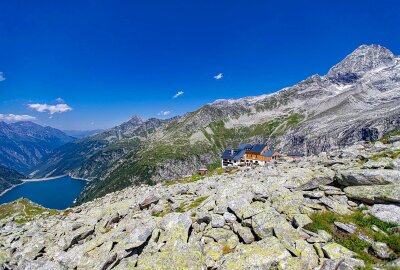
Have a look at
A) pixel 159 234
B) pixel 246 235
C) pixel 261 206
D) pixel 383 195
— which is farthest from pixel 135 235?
pixel 383 195

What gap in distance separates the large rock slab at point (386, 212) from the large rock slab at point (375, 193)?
61cm

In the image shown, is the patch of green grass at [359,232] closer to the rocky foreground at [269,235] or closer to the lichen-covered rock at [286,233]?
the rocky foreground at [269,235]

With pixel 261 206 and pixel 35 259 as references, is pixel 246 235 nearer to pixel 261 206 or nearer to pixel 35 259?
pixel 261 206

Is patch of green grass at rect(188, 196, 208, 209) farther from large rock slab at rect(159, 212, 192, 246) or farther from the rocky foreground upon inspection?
large rock slab at rect(159, 212, 192, 246)

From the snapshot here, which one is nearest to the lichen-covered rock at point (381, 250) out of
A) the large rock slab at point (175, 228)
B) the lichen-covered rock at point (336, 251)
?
the lichen-covered rock at point (336, 251)

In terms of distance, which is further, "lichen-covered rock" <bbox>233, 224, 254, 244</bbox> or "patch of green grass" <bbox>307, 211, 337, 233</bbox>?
"lichen-covered rock" <bbox>233, 224, 254, 244</bbox>

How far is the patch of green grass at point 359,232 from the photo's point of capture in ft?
48.9

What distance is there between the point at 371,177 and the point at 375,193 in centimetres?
284

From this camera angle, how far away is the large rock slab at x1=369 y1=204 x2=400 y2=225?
17.4m

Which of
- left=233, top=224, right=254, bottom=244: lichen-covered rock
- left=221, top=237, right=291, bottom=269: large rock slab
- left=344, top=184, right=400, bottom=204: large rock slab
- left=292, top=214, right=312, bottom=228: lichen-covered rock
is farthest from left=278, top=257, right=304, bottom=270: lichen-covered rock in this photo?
left=344, top=184, right=400, bottom=204: large rock slab

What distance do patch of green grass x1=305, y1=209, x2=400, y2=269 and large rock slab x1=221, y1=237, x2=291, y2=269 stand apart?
138 inches

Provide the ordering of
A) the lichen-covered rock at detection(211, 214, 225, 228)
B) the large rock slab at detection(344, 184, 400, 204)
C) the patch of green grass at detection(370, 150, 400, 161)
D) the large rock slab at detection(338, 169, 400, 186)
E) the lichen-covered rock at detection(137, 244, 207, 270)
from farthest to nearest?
the patch of green grass at detection(370, 150, 400, 161) < the large rock slab at detection(338, 169, 400, 186) < the lichen-covered rock at detection(211, 214, 225, 228) < the large rock slab at detection(344, 184, 400, 204) < the lichen-covered rock at detection(137, 244, 207, 270)

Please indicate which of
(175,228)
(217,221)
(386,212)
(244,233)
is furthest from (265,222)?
(386,212)

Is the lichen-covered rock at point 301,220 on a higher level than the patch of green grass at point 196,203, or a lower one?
higher
